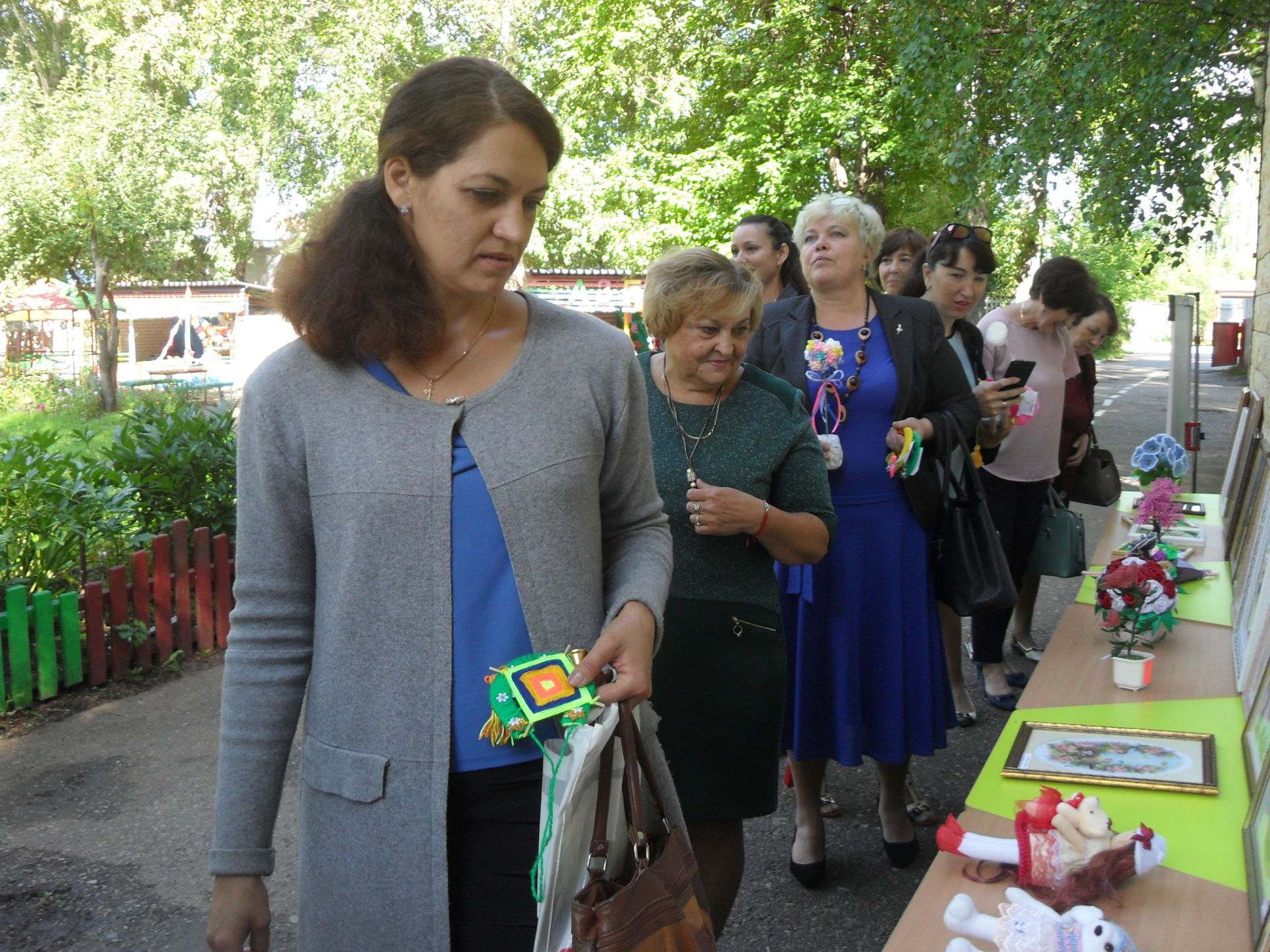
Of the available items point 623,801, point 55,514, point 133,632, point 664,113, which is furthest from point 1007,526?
point 664,113

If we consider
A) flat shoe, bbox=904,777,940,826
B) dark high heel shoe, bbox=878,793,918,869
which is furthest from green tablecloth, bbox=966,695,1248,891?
flat shoe, bbox=904,777,940,826

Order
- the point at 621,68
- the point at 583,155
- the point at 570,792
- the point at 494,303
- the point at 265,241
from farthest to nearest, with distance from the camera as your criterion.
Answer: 1. the point at 265,241
2. the point at 583,155
3. the point at 621,68
4. the point at 494,303
5. the point at 570,792

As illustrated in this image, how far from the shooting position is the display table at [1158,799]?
71.8 inches

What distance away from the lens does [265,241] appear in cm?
4072

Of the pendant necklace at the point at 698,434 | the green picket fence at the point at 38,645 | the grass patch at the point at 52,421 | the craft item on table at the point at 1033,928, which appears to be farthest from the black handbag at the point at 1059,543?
the grass patch at the point at 52,421

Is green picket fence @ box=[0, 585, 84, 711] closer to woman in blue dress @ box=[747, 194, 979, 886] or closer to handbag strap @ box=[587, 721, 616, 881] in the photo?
woman in blue dress @ box=[747, 194, 979, 886]

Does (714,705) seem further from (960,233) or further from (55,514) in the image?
(55,514)

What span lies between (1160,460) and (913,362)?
2.10 meters

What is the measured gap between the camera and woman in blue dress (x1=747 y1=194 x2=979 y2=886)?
3.52 metres

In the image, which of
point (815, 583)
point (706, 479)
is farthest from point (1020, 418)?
point (706, 479)

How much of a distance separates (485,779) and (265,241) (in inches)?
1661

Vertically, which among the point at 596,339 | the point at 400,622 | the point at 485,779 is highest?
the point at 596,339

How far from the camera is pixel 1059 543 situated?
5277mm

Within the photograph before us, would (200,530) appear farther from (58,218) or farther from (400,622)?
(58,218)
